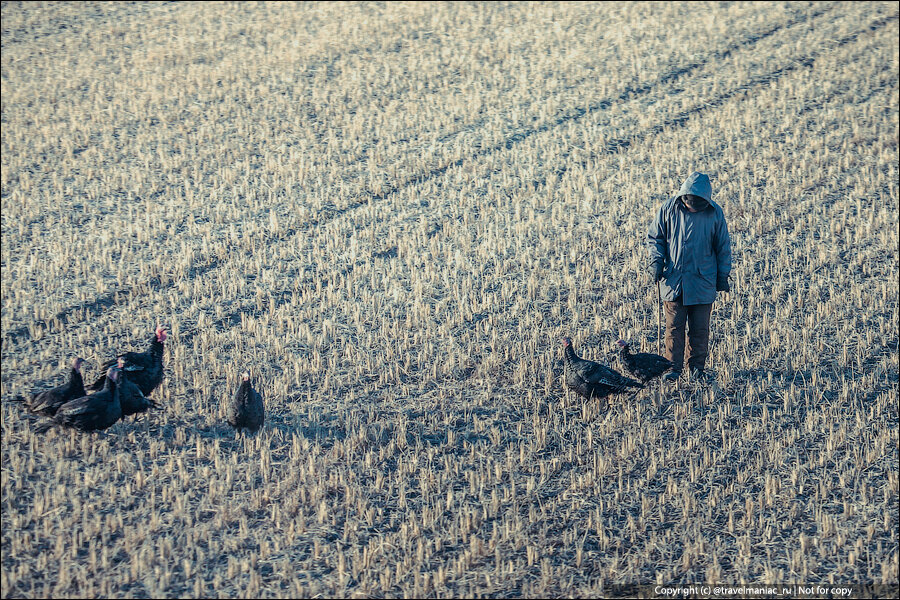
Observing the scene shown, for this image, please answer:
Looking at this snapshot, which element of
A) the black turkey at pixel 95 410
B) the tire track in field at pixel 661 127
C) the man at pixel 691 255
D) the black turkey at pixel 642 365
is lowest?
the black turkey at pixel 95 410

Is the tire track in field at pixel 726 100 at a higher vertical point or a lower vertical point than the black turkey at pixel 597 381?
higher

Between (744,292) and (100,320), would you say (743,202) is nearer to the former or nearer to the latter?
(744,292)

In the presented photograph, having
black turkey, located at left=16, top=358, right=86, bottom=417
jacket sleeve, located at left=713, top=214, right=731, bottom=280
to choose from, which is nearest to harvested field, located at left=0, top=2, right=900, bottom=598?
black turkey, located at left=16, top=358, right=86, bottom=417

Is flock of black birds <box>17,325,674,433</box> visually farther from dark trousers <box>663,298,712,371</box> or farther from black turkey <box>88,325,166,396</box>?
dark trousers <box>663,298,712,371</box>

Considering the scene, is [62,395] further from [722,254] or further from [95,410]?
[722,254]

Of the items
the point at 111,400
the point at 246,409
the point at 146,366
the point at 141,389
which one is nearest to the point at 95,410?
the point at 111,400

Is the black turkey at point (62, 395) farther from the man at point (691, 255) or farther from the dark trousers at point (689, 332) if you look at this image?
the dark trousers at point (689, 332)

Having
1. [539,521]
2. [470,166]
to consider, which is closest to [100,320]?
[539,521]

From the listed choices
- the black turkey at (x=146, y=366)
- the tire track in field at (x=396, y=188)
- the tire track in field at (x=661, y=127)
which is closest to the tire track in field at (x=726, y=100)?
the tire track in field at (x=661, y=127)

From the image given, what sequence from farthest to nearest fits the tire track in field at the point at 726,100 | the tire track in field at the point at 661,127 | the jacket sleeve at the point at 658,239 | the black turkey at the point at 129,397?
1. the tire track in field at the point at 726,100
2. the tire track in field at the point at 661,127
3. the jacket sleeve at the point at 658,239
4. the black turkey at the point at 129,397
